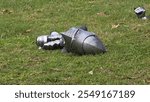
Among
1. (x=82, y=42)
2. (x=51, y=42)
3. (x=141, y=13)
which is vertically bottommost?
(x=141, y=13)

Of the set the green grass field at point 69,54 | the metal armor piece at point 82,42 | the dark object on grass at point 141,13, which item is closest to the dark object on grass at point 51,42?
the green grass field at point 69,54

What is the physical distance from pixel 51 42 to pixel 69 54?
1.74ft

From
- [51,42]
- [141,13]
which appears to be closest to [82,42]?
[51,42]

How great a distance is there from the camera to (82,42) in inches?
330

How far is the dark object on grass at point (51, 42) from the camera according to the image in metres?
9.02

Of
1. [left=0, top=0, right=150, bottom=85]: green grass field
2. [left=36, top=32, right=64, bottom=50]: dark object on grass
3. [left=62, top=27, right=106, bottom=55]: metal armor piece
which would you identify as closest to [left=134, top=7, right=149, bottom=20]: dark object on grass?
[left=0, top=0, right=150, bottom=85]: green grass field

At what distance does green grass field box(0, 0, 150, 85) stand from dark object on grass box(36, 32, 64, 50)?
4.8 inches

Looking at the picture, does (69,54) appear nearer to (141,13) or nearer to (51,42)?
(51,42)

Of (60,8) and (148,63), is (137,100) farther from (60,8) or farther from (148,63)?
(60,8)

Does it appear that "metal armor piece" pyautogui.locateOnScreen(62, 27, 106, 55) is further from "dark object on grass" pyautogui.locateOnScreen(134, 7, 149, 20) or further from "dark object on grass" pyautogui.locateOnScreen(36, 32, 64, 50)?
"dark object on grass" pyautogui.locateOnScreen(134, 7, 149, 20)

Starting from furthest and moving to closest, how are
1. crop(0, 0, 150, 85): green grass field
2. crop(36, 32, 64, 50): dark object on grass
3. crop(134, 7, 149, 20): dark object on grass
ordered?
crop(134, 7, 149, 20): dark object on grass < crop(36, 32, 64, 50): dark object on grass < crop(0, 0, 150, 85): green grass field

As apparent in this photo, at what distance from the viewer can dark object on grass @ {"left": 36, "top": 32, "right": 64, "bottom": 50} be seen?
9023mm

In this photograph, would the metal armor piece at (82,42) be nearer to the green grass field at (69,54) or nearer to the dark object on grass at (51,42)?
the green grass field at (69,54)

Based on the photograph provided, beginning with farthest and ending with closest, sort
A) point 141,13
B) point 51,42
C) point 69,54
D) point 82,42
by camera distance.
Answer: point 141,13 < point 51,42 < point 69,54 < point 82,42
